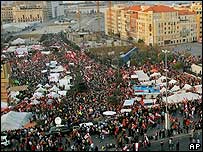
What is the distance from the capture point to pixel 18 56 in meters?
35.4

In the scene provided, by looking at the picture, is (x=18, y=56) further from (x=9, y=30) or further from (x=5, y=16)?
(x=5, y=16)

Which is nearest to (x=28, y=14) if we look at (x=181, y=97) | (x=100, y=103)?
(x=100, y=103)

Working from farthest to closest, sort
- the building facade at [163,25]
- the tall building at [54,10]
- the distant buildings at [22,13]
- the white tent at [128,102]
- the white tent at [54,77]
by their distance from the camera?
the tall building at [54,10] < the distant buildings at [22,13] < the building facade at [163,25] < the white tent at [54,77] < the white tent at [128,102]

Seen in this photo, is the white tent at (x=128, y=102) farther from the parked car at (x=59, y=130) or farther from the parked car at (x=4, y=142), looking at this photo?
the parked car at (x=4, y=142)

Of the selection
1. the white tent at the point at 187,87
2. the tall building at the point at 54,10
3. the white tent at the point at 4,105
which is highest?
the white tent at the point at 4,105

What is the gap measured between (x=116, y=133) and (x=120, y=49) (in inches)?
962

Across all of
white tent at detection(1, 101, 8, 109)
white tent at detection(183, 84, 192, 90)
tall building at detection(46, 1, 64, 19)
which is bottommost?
tall building at detection(46, 1, 64, 19)

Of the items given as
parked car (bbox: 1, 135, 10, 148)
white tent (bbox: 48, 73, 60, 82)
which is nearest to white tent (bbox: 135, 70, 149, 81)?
white tent (bbox: 48, 73, 60, 82)

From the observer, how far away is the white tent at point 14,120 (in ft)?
47.7

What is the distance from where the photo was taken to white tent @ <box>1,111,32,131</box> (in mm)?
14550

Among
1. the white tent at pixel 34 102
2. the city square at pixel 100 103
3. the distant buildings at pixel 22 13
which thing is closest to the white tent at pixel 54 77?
the city square at pixel 100 103

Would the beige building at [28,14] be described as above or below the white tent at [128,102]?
below

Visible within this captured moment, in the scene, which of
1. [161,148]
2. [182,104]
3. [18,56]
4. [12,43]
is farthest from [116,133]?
[12,43]

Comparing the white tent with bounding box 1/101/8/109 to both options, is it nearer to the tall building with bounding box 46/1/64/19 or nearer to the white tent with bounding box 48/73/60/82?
the white tent with bounding box 48/73/60/82
